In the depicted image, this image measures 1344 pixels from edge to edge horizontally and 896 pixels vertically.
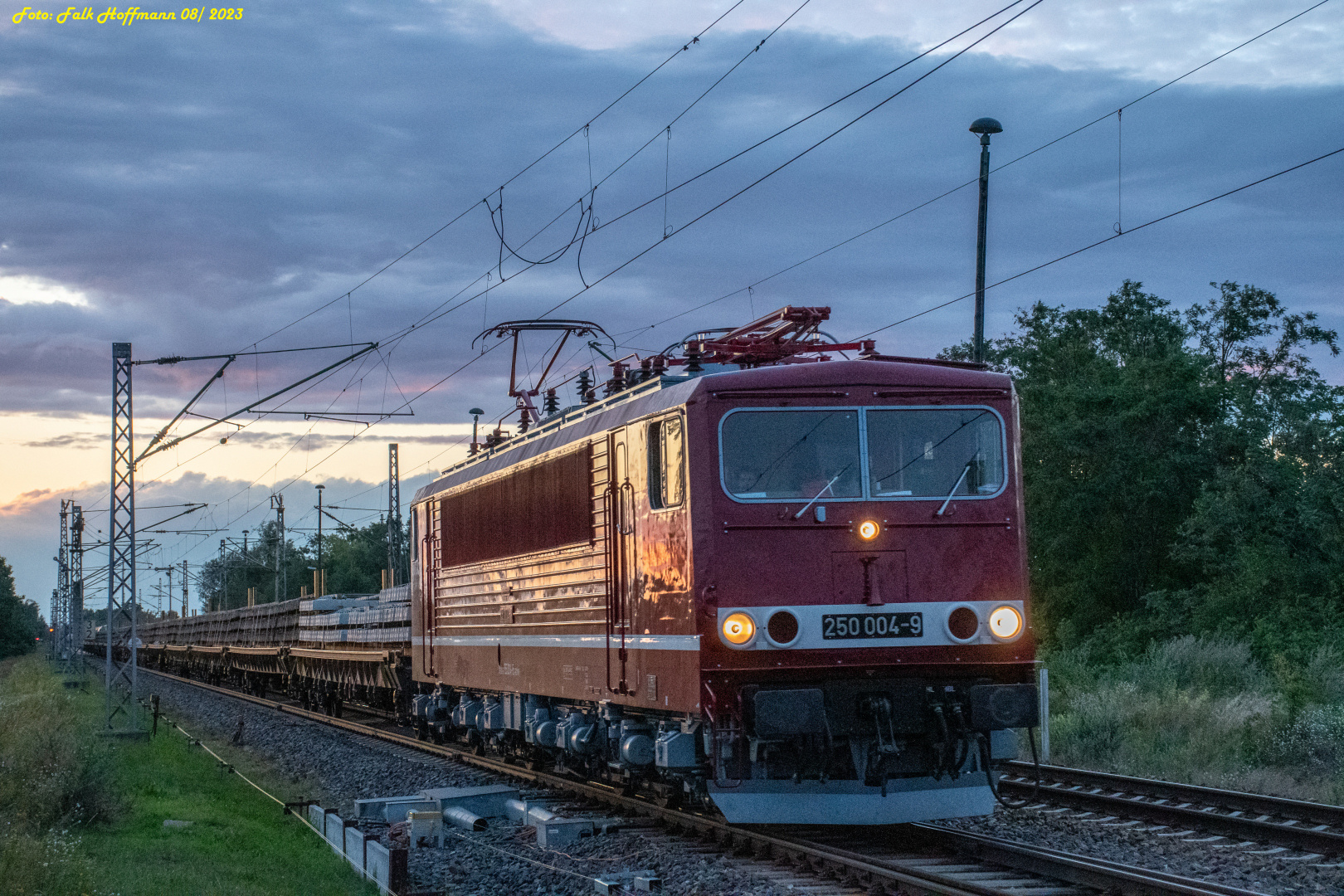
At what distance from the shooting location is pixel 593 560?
1251cm

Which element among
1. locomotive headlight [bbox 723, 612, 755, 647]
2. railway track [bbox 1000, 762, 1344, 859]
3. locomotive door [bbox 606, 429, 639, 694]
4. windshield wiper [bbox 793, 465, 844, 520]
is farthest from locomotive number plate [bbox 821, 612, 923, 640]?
railway track [bbox 1000, 762, 1344, 859]

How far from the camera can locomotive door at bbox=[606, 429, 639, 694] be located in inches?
456

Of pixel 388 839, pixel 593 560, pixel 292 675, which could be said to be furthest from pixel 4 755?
pixel 292 675

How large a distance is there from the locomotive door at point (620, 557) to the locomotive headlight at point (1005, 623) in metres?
2.93

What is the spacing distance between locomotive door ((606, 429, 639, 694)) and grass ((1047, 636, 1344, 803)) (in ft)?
19.9

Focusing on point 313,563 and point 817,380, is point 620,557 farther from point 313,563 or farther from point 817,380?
point 313,563

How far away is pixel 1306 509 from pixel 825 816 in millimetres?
16804

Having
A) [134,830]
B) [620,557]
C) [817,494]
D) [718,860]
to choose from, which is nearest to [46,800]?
[134,830]

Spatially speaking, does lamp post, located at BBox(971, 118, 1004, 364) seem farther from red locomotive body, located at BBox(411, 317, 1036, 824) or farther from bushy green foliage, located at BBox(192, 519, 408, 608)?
bushy green foliage, located at BBox(192, 519, 408, 608)

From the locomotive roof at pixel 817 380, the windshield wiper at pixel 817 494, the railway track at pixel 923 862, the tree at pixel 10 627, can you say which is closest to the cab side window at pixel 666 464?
the locomotive roof at pixel 817 380

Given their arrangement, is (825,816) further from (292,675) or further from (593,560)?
(292,675)

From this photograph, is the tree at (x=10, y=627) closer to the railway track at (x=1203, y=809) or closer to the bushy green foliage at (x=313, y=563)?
the bushy green foliage at (x=313, y=563)

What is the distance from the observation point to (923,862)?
31.9ft

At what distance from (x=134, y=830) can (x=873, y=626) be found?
7.97m
